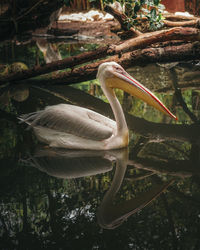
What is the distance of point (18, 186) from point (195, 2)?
9.24 metres

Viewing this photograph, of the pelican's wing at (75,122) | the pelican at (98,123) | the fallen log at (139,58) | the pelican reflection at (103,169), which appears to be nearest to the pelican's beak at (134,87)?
the pelican at (98,123)

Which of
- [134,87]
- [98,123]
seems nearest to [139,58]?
[134,87]

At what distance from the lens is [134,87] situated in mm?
2926

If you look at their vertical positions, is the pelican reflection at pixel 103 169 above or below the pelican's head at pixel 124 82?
below

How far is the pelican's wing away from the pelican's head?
1.09ft

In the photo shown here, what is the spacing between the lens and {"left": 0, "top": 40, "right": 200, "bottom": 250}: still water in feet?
6.05

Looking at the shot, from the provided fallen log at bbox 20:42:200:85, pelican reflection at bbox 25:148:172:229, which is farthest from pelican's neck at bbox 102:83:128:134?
fallen log at bbox 20:42:200:85

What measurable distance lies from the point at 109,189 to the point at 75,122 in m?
0.78

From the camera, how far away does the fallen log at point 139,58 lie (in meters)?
4.50

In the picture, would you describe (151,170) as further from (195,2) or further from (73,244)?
(195,2)

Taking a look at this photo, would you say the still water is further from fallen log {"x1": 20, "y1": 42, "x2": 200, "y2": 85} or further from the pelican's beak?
fallen log {"x1": 20, "y1": 42, "x2": 200, "y2": 85}

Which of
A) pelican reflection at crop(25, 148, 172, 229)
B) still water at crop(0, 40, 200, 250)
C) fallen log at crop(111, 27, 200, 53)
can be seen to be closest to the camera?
still water at crop(0, 40, 200, 250)

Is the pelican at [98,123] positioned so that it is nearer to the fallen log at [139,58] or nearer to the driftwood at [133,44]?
the driftwood at [133,44]

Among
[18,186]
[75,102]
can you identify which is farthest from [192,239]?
[75,102]
